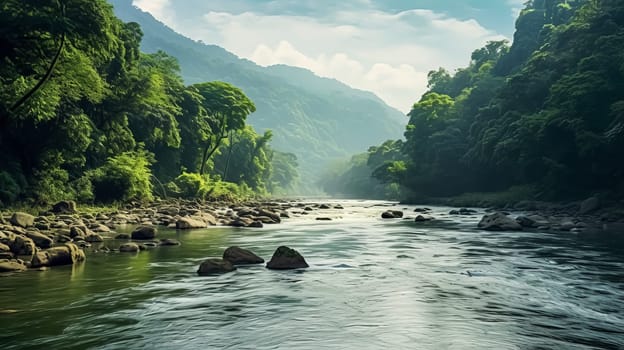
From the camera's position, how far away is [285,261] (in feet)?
41.7

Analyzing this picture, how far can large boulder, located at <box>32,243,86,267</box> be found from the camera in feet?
39.0

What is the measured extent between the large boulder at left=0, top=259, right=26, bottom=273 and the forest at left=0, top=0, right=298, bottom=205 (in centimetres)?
1236

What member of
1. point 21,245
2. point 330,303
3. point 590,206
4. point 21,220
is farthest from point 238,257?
point 590,206

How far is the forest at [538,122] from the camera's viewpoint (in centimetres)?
3572

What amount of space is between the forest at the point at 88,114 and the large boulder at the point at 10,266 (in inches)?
487

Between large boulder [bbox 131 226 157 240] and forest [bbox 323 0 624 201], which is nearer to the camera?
large boulder [bbox 131 226 157 240]

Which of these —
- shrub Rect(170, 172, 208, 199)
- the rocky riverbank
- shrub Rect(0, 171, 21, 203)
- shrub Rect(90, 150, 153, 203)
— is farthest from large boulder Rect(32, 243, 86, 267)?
shrub Rect(170, 172, 208, 199)

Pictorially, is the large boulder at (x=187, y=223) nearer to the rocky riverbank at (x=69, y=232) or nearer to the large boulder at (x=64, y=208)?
the rocky riverbank at (x=69, y=232)

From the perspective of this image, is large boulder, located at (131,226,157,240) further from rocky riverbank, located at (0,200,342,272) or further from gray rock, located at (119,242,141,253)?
gray rock, located at (119,242,141,253)

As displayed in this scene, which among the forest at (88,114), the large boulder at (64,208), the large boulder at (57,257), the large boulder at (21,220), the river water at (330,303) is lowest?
the river water at (330,303)

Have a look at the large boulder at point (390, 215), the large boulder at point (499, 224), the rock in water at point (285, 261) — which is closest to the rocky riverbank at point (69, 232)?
the rock in water at point (285, 261)

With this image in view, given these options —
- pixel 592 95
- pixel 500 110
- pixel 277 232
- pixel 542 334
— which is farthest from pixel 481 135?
pixel 542 334

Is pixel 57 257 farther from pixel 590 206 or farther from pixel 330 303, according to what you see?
pixel 590 206

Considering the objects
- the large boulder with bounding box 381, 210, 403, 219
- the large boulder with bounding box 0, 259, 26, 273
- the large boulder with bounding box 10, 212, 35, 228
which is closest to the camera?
the large boulder with bounding box 0, 259, 26, 273
